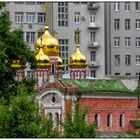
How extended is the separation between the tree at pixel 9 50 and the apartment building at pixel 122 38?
26.1 meters

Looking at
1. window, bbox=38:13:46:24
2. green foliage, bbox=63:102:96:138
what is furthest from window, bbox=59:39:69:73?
green foliage, bbox=63:102:96:138

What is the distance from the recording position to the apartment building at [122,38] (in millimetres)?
54500

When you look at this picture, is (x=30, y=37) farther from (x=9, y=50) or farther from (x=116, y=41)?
(x=9, y=50)

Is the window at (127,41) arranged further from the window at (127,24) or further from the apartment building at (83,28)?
the apartment building at (83,28)

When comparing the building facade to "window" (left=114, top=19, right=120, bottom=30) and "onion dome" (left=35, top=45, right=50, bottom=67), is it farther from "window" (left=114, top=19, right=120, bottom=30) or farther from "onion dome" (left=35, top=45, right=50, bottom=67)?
"onion dome" (left=35, top=45, right=50, bottom=67)

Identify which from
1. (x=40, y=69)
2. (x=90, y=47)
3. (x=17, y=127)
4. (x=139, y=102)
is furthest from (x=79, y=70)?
(x=17, y=127)

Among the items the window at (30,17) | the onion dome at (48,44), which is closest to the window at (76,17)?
the window at (30,17)

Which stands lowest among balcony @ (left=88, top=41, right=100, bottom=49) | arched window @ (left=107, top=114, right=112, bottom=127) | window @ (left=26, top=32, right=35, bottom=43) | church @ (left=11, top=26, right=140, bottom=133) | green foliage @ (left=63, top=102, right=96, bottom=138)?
green foliage @ (left=63, top=102, right=96, bottom=138)

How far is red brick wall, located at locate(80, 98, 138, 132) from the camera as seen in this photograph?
112 ft

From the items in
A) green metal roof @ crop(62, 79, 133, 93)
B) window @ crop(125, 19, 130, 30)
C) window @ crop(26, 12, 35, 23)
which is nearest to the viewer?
green metal roof @ crop(62, 79, 133, 93)

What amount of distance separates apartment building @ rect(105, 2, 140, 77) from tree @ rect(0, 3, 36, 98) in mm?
26051

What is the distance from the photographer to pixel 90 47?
52688 millimetres

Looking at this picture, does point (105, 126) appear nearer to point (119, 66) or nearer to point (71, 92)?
point (71, 92)

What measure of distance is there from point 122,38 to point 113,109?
20.2m
